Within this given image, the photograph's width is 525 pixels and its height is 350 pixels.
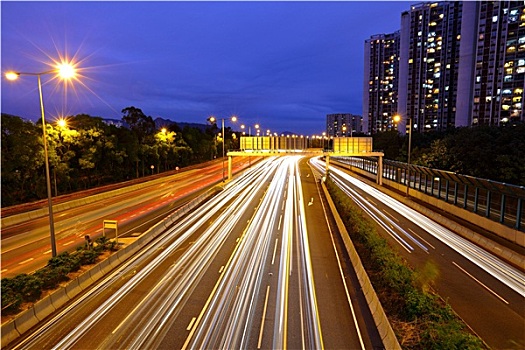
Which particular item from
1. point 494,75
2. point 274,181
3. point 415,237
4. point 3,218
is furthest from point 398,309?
point 494,75

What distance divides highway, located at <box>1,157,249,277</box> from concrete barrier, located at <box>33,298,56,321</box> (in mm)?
6000

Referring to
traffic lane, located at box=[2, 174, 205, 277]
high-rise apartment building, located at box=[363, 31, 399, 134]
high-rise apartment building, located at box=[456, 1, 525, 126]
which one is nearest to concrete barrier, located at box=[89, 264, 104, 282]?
traffic lane, located at box=[2, 174, 205, 277]

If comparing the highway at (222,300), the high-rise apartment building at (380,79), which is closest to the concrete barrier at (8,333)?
the highway at (222,300)

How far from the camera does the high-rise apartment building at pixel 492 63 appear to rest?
98938 mm

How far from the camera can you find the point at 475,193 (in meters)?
26.1

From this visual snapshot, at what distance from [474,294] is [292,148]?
39.5 m

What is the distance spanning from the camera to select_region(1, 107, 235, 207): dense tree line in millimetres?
30156

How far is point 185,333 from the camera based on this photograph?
1106 centimetres

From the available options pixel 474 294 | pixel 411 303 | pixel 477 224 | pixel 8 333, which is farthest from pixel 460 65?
pixel 8 333

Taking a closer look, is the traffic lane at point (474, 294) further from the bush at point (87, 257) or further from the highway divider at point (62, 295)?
the bush at point (87, 257)

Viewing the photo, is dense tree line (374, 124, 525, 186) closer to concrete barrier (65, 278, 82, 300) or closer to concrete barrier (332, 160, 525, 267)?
concrete barrier (332, 160, 525, 267)

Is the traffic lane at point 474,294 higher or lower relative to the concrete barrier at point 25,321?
lower

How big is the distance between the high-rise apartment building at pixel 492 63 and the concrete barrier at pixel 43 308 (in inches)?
4698

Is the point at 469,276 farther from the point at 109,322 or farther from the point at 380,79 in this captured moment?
the point at 380,79
